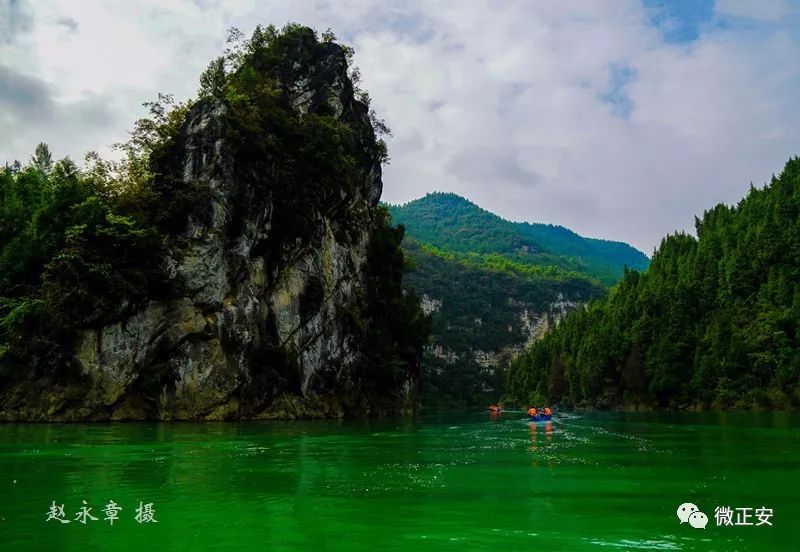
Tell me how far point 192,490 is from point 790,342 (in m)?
85.7

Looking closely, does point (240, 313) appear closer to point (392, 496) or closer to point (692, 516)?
point (392, 496)

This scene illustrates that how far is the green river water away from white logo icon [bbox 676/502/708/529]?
0.15 metres

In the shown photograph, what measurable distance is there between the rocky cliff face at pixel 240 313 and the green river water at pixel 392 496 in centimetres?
1858

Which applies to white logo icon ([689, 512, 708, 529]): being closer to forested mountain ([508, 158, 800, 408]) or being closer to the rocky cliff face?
the rocky cliff face

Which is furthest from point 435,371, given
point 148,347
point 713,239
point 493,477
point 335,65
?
point 493,477

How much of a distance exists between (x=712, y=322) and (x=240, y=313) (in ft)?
245

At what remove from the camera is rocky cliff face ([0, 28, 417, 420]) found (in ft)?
134

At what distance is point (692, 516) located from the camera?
10148mm

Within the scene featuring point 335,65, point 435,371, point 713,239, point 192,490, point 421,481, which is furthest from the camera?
point 435,371

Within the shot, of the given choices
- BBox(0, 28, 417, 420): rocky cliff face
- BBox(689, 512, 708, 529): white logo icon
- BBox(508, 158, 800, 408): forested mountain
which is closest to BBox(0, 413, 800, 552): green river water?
BBox(689, 512, 708, 529): white logo icon

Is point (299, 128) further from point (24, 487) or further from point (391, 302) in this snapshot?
point (24, 487)

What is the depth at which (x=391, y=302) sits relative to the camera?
6931 cm

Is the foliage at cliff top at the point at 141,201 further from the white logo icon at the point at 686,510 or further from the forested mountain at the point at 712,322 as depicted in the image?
the forested mountain at the point at 712,322

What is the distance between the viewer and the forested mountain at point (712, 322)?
82938mm
